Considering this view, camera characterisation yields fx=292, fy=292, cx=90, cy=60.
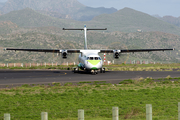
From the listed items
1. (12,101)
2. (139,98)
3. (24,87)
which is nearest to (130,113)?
(139,98)

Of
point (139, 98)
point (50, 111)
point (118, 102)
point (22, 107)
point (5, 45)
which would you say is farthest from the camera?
point (5, 45)

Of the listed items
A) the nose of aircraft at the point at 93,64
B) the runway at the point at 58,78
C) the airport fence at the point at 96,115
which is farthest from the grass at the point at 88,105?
the nose of aircraft at the point at 93,64

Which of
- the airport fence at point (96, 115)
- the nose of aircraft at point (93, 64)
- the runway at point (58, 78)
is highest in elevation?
the nose of aircraft at point (93, 64)

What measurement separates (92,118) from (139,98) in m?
6.78

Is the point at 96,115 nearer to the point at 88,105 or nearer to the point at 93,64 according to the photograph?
the point at 88,105

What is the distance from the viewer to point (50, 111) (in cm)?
1570

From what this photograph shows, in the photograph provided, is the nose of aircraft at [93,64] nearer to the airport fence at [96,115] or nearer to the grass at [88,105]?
the grass at [88,105]

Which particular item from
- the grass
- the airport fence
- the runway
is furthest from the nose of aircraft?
the airport fence

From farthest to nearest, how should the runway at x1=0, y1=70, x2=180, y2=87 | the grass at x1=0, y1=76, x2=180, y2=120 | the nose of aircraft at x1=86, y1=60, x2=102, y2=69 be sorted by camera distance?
the nose of aircraft at x1=86, y1=60, x2=102, y2=69 < the runway at x1=0, y1=70, x2=180, y2=87 < the grass at x1=0, y1=76, x2=180, y2=120

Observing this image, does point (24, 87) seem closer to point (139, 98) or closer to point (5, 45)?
point (139, 98)

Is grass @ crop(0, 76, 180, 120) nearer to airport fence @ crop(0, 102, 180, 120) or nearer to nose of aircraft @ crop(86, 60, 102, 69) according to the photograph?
airport fence @ crop(0, 102, 180, 120)

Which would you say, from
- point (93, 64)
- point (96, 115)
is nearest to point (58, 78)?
point (93, 64)

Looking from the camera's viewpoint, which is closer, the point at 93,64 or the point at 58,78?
the point at 58,78

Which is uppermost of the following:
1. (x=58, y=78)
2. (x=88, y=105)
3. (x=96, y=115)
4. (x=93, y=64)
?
(x=93, y=64)
